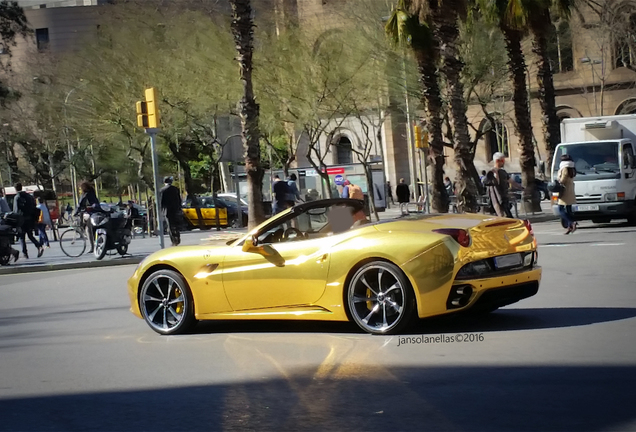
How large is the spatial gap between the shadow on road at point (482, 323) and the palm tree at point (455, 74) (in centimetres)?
1786

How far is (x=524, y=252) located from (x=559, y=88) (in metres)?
55.1

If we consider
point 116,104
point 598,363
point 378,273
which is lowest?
point 598,363

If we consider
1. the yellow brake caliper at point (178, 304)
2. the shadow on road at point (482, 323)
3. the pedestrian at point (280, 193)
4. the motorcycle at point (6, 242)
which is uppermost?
the pedestrian at point (280, 193)

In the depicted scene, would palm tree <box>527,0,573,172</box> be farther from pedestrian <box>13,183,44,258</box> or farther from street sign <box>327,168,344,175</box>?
street sign <box>327,168,344,175</box>

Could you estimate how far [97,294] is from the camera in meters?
16.0

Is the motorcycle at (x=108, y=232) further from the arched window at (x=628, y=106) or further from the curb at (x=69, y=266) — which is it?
the arched window at (x=628, y=106)

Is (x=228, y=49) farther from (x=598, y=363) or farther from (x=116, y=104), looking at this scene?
(x=598, y=363)

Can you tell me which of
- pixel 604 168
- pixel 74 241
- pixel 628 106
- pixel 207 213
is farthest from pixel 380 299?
pixel 628 106

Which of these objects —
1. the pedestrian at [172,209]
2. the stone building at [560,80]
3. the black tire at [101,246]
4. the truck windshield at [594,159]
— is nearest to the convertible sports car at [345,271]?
the black tire at [101,246]

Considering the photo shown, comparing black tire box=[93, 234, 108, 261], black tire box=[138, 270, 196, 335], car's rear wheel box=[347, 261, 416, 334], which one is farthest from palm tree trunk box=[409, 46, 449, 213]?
car's rear wheel box=[347, 261, 416, 334]

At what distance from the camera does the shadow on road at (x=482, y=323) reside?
945cm

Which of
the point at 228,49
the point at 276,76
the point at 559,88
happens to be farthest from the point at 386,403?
the point at 559,88

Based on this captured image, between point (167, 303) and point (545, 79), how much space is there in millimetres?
25402

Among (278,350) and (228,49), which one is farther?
(228,49)
